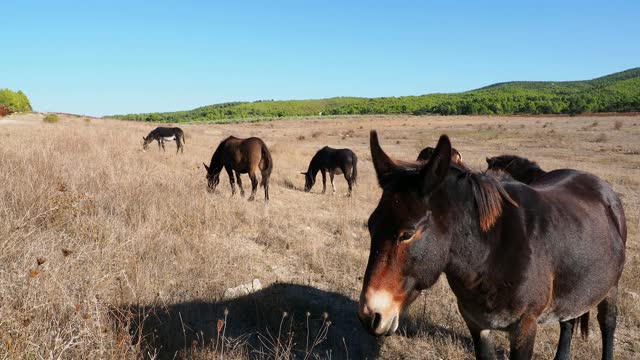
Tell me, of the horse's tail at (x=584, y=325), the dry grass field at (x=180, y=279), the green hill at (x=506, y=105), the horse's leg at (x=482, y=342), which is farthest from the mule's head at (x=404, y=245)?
the green hill at (x=506, y=105)

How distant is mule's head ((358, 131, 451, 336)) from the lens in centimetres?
208

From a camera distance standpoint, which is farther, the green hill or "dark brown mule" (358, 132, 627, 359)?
the green hill

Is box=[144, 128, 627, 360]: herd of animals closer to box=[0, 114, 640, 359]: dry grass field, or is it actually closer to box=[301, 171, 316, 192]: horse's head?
box=[0, 114, 640, 359]: dry grass field

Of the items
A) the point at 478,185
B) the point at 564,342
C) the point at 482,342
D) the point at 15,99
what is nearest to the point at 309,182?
the point at 564,342

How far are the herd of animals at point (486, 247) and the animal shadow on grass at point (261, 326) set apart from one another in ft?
4.87

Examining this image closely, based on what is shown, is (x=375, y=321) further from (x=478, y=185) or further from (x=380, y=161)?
(x=478, y=185)

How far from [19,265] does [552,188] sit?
427cm

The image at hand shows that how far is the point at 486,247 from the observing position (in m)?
2.50

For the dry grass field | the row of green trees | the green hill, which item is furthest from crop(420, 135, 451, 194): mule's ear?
the row of green trees

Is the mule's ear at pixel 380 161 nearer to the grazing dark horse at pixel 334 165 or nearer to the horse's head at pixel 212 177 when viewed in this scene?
the horse's head at pixel 212 177

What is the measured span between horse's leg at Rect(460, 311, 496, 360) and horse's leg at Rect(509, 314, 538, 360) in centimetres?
33

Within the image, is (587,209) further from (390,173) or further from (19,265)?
(19,265)

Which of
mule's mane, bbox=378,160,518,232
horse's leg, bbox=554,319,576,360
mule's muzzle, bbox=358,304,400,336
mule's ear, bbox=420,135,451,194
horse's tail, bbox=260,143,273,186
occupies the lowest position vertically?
horse's leg, bbox=554,319,576,360

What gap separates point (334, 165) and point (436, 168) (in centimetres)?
1260
